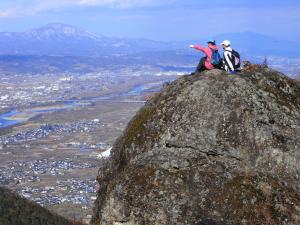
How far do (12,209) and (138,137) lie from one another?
189ft

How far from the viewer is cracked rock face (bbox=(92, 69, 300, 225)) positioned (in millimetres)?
10344

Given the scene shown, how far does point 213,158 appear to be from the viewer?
1086 cm

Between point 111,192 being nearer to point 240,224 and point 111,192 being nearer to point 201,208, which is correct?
point 201,208

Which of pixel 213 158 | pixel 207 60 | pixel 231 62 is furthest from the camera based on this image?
pixel 231 62

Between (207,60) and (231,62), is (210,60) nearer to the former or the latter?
(207,60)

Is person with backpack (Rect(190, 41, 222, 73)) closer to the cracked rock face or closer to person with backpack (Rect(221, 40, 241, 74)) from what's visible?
person with backpack (Rect(221, 40, 241, 74))

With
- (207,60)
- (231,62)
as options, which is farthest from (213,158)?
(231,62)

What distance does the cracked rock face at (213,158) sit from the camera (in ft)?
33.9

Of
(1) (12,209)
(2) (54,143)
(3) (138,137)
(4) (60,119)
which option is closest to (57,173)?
(2) (54,143)

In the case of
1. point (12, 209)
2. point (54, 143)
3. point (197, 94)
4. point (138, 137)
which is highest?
point (197, 94)

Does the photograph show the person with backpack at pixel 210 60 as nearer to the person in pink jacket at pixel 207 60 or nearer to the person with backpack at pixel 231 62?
the person in pink jacket at pixel 207 60

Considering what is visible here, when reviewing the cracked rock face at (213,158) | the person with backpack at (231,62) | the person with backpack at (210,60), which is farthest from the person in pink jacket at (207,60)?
the cracked rock face at (213,158)

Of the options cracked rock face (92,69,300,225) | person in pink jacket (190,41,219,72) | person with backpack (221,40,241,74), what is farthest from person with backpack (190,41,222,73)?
cracked rock face (92,69,300,225)

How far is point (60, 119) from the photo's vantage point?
198875 millimetres
